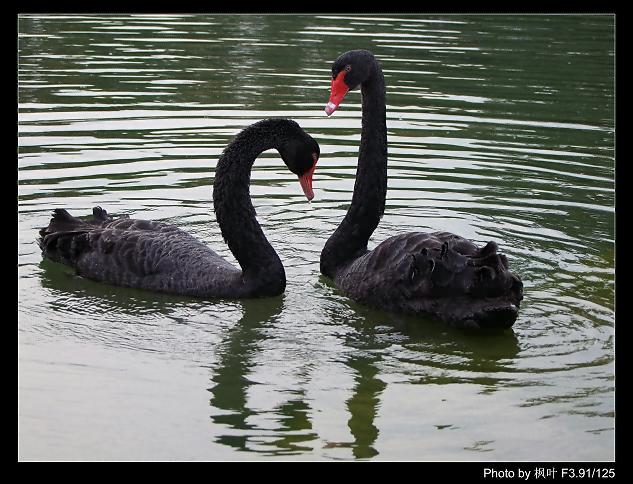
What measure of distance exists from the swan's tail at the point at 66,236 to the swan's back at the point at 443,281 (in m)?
1.83

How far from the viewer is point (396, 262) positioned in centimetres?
655

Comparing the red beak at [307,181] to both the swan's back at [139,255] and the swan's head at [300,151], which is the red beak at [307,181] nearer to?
the swan's head at [300,151]

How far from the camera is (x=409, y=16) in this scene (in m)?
18.7

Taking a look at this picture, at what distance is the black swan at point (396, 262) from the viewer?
19.9 feet

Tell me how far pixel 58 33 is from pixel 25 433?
11.7m

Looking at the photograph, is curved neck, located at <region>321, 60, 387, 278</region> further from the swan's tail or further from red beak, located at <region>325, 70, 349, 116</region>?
the swan's tail

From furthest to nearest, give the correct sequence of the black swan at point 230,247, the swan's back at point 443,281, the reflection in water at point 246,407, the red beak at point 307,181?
the red beak at point 307,181, the black swan at point 230,247, the swan's back at point 443,281, the reflection in water at point 246,407

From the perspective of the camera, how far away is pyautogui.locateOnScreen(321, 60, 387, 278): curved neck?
7.30 metres

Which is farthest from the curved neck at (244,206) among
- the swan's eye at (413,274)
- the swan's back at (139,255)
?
the swan's eye at (413,274)

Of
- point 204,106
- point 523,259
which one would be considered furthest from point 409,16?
point 523,259

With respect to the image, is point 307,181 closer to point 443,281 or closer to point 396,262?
point 396,262

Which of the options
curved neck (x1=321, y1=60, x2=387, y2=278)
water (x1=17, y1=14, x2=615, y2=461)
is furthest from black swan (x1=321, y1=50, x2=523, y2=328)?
water (x1=17, y1=14, x2=615, y2=461)

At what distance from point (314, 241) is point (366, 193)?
29.2 inches

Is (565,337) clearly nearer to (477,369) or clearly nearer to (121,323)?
(477,369)
